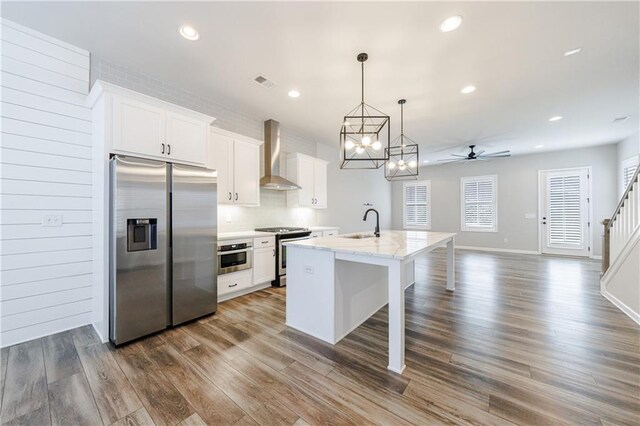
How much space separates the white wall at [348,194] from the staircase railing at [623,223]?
4644mm

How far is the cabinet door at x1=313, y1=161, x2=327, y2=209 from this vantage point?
519 centimetres

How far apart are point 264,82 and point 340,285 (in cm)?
262

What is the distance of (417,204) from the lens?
29.3 feet

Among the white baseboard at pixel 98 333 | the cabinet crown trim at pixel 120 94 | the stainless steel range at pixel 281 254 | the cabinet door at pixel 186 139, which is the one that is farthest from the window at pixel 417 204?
the white baseboard at pixel 98 333

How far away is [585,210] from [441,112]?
17.7ft

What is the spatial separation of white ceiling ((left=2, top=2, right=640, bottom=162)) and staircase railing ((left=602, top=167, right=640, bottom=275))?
1363 millimetres

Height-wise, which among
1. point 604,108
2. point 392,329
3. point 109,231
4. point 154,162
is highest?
point 604,108

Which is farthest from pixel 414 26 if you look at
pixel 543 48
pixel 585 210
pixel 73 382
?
pixel 585 210

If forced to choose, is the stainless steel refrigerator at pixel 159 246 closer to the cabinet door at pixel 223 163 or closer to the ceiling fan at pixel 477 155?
the cabinet door at pixel 223 163

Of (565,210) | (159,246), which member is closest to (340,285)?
(159,246)

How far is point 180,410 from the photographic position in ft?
4.99

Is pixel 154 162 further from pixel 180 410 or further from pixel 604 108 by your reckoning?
pixel 604 108

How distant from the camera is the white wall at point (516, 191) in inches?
240

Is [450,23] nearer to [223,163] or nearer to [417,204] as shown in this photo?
[223,163]
